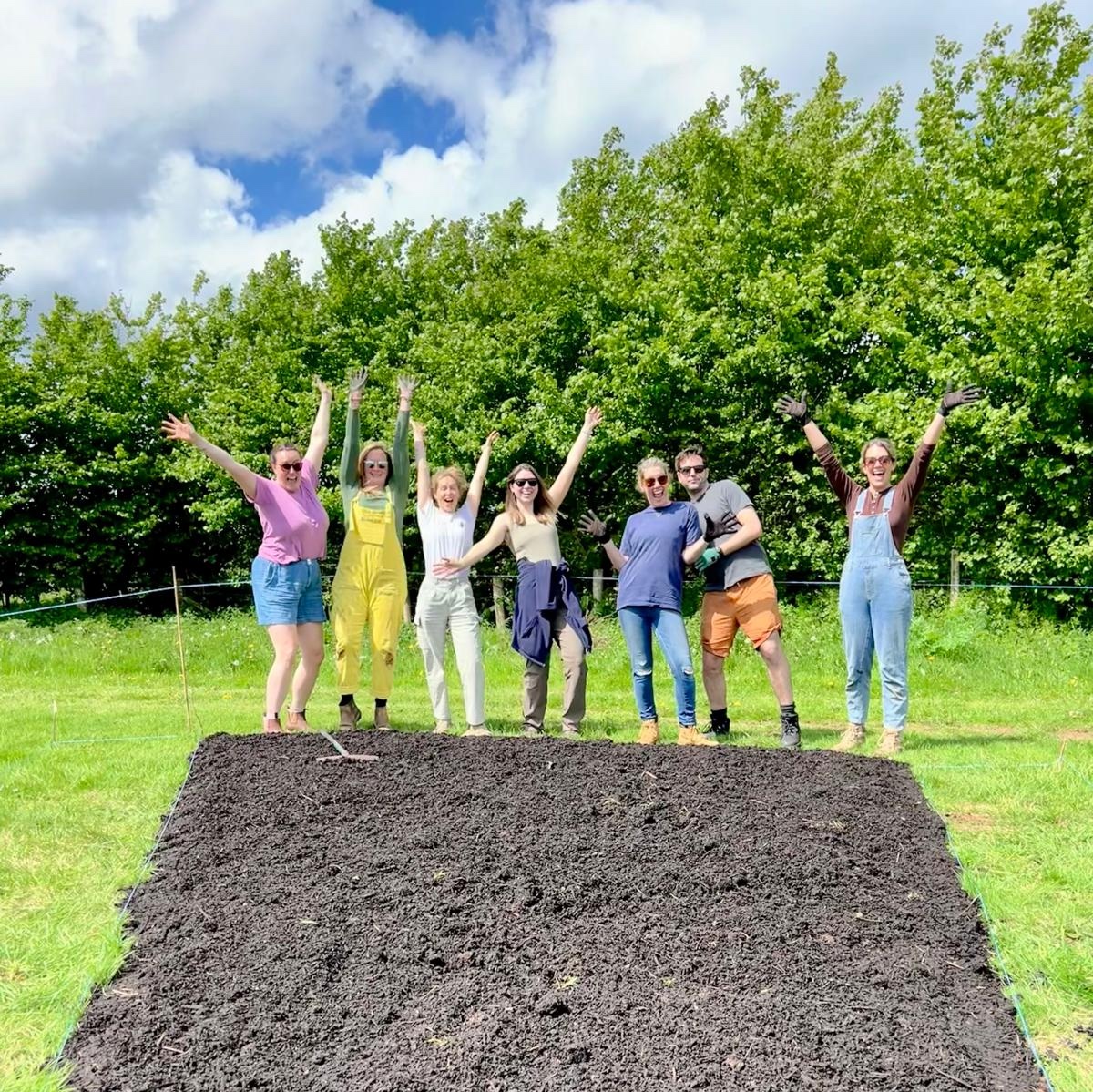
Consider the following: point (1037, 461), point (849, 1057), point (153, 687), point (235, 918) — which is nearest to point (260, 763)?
point (235, 918)

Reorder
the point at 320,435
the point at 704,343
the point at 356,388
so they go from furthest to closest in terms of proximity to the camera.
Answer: the point at 704,343 < the point at 320,435 < the point at 356,388

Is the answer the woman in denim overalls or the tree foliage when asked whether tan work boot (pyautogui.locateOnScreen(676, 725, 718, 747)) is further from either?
the tree foliage

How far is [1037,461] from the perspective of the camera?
38.2 feet

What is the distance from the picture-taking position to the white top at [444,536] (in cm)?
561

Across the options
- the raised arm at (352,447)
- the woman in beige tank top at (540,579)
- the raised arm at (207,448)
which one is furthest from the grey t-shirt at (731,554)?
the raised arm at (207,448)

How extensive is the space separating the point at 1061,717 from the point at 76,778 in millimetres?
6795

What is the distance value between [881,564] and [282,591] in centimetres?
332

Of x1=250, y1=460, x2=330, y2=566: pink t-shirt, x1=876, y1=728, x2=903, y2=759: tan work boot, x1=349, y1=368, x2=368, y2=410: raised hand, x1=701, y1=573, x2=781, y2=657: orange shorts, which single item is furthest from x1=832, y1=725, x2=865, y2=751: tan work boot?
x1=349, y1=368, x2=368, y2=410: raised hand

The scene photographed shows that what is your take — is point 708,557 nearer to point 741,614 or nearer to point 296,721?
point 741,614

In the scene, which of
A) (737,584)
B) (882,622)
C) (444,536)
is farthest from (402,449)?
(882,622)

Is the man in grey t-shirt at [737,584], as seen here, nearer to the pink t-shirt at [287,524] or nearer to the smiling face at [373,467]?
the smiling face at [373,467]

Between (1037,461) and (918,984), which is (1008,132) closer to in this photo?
(1037,461)

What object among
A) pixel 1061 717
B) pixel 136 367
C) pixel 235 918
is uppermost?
pixel 136 367

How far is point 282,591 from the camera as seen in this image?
530 centimetres
